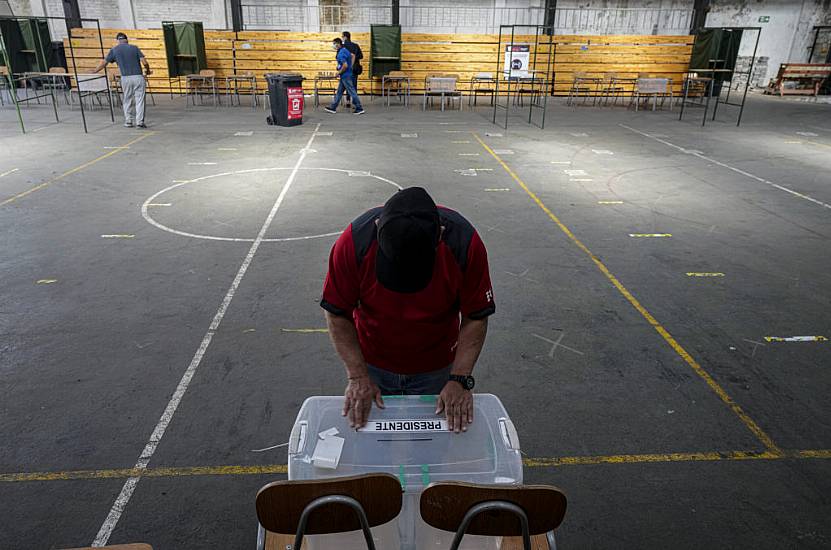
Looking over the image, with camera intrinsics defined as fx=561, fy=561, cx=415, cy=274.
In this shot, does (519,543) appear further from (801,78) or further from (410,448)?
(801,78)

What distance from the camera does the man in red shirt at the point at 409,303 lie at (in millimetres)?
2295

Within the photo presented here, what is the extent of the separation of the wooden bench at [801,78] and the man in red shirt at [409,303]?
27776 mm

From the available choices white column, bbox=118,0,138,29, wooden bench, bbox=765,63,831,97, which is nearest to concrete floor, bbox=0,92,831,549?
white column, bbox=118,0,138,29

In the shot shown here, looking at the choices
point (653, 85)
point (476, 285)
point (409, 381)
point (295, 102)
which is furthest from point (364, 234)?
point (653, 85)

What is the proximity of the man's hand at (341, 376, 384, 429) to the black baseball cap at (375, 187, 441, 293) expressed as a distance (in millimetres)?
501

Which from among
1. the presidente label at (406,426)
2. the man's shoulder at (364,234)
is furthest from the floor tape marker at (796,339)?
the man's shoulder at (364,234)

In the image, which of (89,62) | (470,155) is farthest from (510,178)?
(89,62)

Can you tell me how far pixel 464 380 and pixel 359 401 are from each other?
1.60 ft

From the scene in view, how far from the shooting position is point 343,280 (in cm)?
266

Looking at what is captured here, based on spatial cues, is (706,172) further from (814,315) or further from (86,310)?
(86,310)

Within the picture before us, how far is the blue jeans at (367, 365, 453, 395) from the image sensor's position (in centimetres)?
294

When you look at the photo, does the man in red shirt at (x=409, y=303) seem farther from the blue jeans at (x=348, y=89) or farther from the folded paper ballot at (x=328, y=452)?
the blue jeans at (x=348, y=89)

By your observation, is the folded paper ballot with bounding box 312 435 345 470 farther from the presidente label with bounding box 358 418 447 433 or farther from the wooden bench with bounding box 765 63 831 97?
the wooden bench with bounding box 765 63 831 97

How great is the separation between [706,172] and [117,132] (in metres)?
13.9
